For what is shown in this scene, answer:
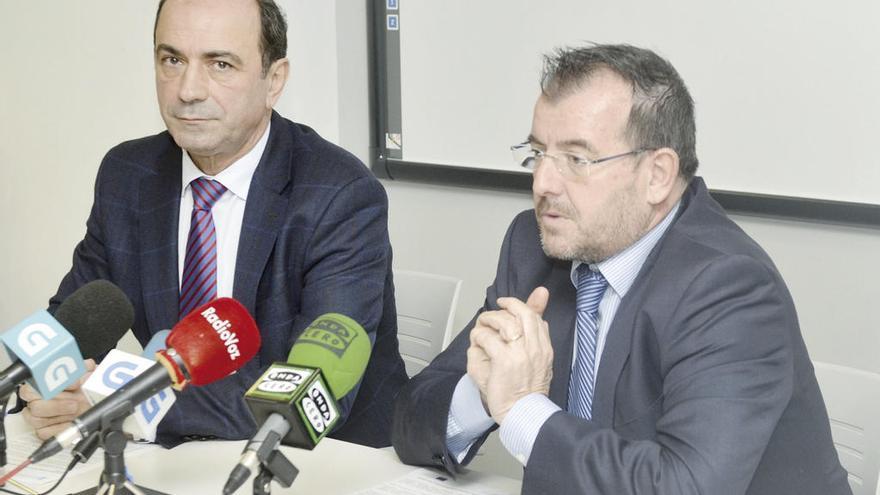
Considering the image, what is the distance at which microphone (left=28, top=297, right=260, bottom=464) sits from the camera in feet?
4.89

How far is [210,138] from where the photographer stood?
106 inches

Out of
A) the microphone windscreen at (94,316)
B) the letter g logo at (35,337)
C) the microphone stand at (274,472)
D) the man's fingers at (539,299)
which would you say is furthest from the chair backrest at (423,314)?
the microphone stand at (274,472)

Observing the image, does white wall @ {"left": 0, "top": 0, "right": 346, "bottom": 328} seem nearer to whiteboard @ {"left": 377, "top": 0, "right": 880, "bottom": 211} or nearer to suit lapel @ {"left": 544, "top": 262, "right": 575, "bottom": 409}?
whiteboard @ {"left": 377, "top": 0, "right": 880, "bottom": 211}

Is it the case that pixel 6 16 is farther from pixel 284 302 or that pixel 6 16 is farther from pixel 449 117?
pixel 284 302

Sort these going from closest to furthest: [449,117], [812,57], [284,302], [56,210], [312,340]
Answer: [312,340] → [284,302] → [812,57] → [449,117] → [56,210]

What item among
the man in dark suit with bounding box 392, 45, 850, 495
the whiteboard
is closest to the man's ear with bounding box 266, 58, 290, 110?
the man in dark suit with bounding box 392, 45, 850, 495

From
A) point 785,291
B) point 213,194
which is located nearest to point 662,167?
point 785,291

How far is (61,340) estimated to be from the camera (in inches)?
65.9

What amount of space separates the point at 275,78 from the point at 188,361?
1.42 meters

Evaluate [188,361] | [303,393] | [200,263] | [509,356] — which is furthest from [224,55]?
[303,393]

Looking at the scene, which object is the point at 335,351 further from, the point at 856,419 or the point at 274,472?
the point at 856,419

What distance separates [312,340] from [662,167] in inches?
34.0

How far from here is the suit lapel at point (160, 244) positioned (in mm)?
2695

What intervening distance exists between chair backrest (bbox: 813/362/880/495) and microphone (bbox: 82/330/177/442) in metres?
1.41
